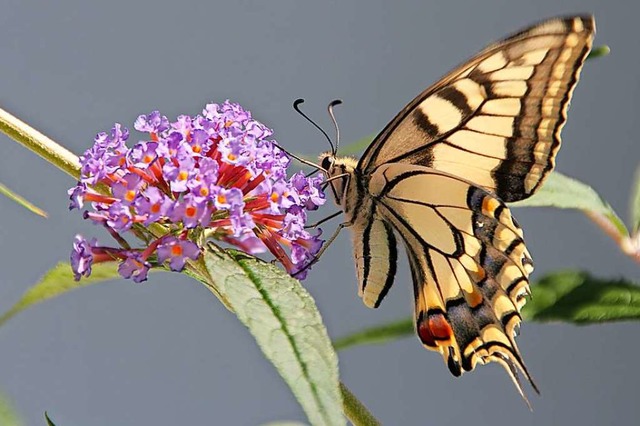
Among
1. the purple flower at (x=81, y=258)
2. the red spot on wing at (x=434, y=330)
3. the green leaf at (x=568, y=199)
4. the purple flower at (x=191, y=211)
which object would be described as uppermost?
the purple flower at (x=191, y=211)

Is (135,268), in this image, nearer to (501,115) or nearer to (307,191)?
(307,191)

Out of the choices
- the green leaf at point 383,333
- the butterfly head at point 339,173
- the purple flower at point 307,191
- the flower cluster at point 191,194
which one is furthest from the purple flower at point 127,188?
the green leaf at point 383,333

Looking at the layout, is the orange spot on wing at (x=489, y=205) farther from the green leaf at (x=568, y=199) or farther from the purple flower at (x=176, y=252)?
the purple flower at (x=176, y=252)

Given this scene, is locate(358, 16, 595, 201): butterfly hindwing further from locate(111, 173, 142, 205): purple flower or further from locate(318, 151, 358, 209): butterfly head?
locate(111, 173, 142, 205): purple flower

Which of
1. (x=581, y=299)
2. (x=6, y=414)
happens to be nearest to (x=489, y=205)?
(x=581, y=299)

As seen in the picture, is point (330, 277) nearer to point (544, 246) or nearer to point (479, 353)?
point (544, 246)
